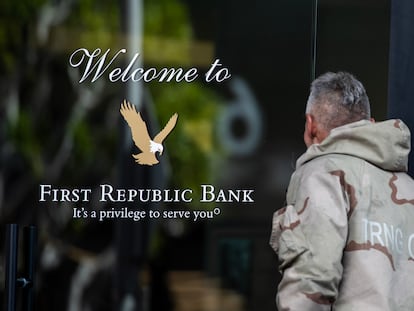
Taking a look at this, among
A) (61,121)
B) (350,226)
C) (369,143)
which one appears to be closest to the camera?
(350,226)

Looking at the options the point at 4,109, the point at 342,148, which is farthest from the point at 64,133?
the point at 342,148

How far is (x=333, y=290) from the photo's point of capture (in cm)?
408

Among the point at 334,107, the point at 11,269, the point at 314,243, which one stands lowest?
the point at 11,269

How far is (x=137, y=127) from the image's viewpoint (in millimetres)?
5270

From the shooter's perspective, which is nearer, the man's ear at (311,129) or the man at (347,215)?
the man at (347,215)

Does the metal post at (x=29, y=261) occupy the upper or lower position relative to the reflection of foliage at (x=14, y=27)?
lower

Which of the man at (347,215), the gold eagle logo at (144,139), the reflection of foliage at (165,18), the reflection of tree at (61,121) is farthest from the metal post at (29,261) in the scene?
the man at (347,215)

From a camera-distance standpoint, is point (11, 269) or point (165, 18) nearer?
point (11, 269)

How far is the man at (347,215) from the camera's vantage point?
13.3 feet

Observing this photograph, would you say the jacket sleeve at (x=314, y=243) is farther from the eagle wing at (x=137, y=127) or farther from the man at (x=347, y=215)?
the eagle wing at (x=137, y=127)

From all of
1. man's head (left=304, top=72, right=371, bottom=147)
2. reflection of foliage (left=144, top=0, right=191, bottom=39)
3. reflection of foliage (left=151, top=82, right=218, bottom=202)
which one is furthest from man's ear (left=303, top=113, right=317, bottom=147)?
reflection of foliage (left=144, top=0, right=191, bottom=39)

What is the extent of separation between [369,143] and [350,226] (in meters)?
0.32

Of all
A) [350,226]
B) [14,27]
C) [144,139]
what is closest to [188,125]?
[144,139]

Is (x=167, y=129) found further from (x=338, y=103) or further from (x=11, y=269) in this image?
(x=338, y=103)
